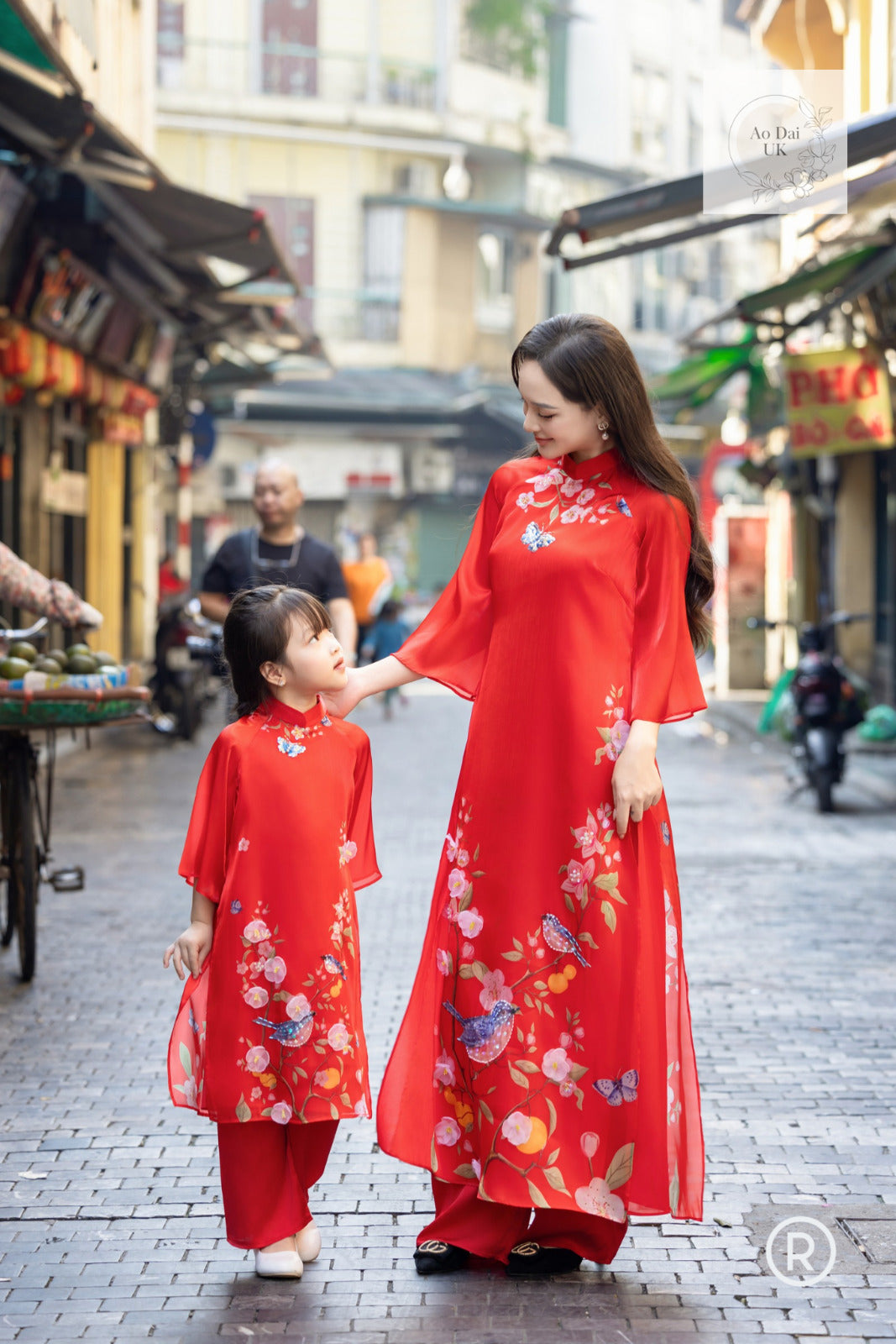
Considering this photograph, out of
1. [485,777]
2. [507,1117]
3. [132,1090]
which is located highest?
[485,777]

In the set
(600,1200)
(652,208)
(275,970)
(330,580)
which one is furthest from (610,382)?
(652,208)

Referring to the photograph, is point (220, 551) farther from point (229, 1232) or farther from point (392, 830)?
point (229, 1232)

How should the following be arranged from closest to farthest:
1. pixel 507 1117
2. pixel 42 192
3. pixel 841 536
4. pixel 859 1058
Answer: pixel 507 1117 < pixel 859 1058 < pixel 42 192 < pixel 841 536

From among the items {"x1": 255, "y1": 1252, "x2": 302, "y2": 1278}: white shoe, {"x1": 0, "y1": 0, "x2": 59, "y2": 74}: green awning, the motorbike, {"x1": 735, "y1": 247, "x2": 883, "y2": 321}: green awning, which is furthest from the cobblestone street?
the motorbike

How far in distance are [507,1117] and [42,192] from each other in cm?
995

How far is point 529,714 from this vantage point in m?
3.53

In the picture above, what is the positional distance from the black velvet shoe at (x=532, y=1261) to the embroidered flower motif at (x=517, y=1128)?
12.4 inches

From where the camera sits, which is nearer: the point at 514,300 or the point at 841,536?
the point at 841,536

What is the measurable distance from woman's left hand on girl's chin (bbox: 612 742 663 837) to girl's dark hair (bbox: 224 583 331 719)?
0.70 metres

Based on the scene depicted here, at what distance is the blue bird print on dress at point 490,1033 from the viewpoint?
3492 mm

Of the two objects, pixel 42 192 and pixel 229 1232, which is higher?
pixel 42 192

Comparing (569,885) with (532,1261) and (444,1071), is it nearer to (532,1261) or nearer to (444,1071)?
(444,1071)

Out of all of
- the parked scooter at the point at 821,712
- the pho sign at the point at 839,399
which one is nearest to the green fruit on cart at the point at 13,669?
the parked scooter at the point at 821,712

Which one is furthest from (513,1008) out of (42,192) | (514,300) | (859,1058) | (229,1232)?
(514,300)
